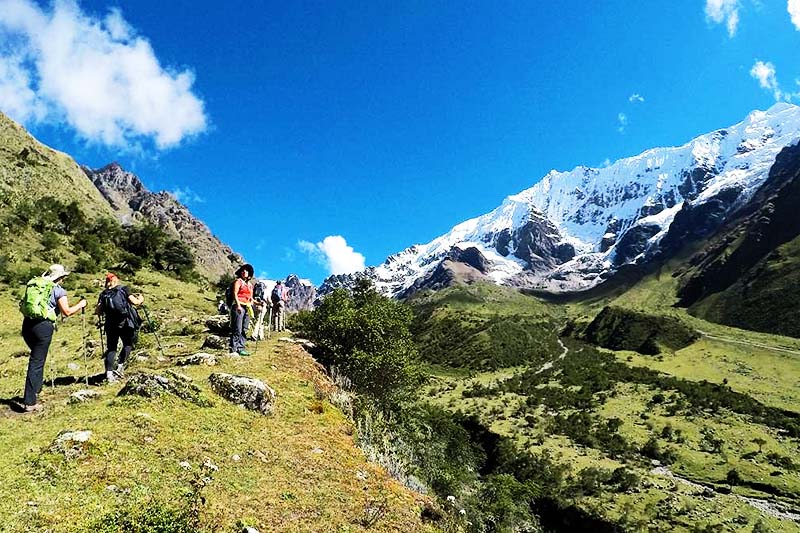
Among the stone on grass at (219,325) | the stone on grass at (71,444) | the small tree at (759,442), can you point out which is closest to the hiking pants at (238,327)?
the stone on grass at (219,325)

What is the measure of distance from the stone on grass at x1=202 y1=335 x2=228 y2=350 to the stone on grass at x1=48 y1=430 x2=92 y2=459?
46.2 feet

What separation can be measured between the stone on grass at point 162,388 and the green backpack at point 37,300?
2.97 m

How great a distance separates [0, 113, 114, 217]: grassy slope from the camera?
7450 centimetres

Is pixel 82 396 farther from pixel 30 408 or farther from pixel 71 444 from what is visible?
pixel 71 444

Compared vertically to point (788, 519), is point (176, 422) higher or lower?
higher

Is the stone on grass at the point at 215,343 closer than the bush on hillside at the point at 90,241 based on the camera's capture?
Yes

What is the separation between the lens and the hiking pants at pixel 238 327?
22000 mm

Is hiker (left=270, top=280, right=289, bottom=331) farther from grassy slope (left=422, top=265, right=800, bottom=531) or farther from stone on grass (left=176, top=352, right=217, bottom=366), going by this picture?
grassy slope (left=422, top=265, right=800, bottom=531)

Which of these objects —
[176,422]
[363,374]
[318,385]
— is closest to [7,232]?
[363,374]

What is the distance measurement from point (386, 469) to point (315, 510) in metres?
5.36

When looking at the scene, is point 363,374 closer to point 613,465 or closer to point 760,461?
point 613,465

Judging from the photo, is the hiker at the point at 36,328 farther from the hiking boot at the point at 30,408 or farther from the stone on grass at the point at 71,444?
the stone on grass at the point at 71,444

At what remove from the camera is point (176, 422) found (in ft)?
42.7

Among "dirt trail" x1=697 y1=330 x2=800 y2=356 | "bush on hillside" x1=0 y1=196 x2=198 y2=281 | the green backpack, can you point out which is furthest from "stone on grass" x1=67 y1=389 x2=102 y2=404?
"dirt trail" x1=697 y1=330 x2=800 y2=356
